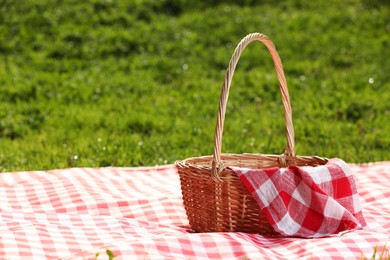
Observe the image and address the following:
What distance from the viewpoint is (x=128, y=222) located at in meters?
3.67

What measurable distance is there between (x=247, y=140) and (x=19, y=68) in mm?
3822

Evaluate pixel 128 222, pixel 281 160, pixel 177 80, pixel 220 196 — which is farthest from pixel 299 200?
pixel 177 80

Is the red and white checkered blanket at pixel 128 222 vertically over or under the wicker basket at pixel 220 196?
under

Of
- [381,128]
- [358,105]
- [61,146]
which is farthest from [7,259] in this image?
[358,105]

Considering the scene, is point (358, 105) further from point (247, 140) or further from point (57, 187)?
point (57, 187)

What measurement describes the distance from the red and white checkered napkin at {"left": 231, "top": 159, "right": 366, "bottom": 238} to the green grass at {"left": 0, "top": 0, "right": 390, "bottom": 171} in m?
2.34

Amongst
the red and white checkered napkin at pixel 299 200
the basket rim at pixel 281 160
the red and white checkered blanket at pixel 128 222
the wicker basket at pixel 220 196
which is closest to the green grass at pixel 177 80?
the red and white checkered blanket at pixel 128 222

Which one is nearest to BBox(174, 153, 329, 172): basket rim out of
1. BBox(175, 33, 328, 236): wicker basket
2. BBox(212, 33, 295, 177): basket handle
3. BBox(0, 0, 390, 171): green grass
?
BBox(212, 33, 295, 177): basket handle

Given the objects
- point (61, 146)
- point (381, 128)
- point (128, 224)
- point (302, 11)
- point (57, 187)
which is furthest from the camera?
point (302, 11)

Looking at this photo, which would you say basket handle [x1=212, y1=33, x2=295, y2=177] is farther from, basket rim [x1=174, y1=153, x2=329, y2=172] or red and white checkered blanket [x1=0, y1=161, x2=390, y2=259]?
red and white checkered blanket [x1=0, y1=161, x2=390, y2=259]

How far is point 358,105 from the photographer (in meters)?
7.59

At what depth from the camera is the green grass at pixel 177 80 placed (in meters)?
6.28

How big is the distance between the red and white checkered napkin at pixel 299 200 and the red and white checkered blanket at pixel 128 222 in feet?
0.35

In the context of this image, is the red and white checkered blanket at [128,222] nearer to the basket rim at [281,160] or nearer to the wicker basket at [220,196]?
the wicker basket at [220,196]
